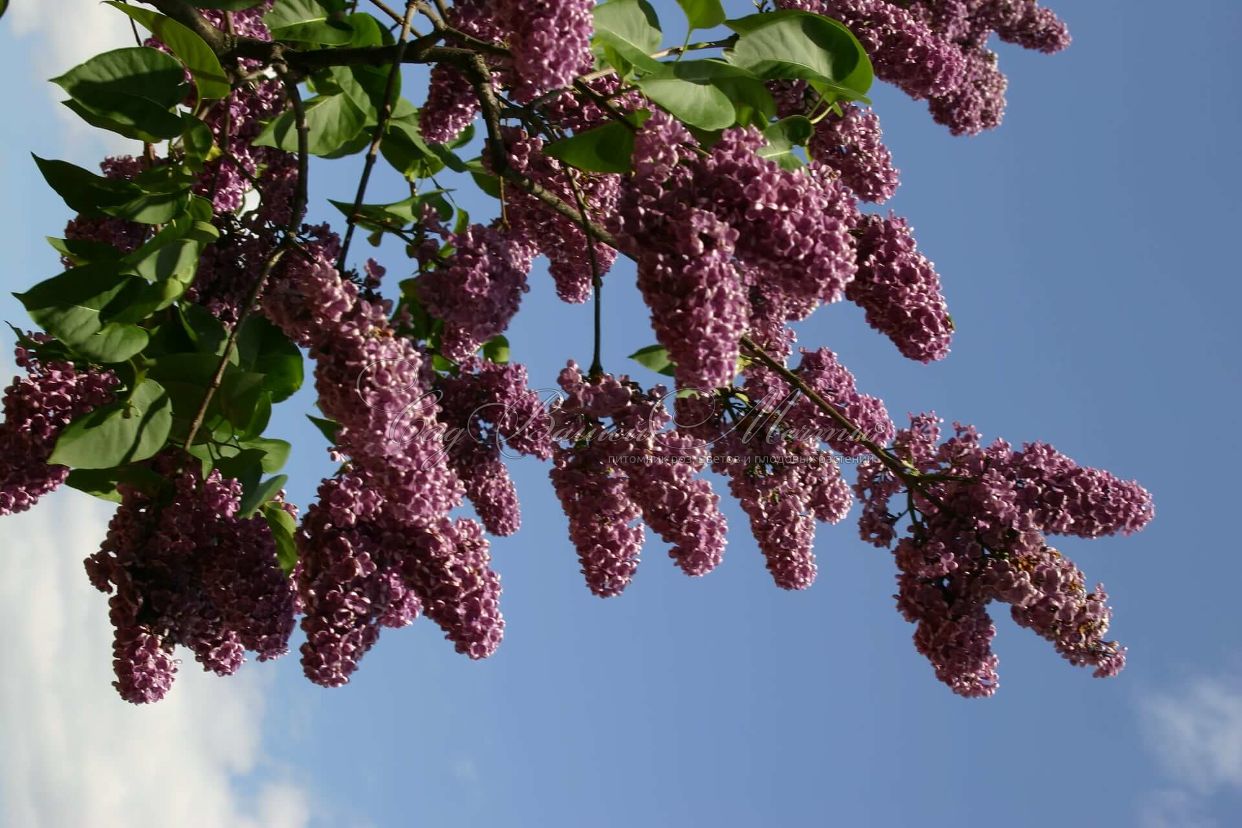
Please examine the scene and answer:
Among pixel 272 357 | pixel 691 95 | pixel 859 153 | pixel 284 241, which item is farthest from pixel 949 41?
pixel 284 241

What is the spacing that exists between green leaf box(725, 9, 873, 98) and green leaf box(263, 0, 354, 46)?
2.77 feet

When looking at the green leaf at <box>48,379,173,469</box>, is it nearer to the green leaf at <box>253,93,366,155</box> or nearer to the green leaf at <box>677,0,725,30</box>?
the green leaf at <box>253,93,366,155</box>

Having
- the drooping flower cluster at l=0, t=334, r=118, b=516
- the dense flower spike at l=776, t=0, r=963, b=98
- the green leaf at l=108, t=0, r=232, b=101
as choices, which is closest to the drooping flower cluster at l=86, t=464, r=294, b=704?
the drooping flower cluster at l=0, t=334, r=118, b=516

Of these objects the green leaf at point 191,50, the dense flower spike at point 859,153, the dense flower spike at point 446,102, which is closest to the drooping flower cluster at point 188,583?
the green leaf at point 191,50

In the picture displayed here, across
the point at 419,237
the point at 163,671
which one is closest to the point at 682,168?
the point at 419,237

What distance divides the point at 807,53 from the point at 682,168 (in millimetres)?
371

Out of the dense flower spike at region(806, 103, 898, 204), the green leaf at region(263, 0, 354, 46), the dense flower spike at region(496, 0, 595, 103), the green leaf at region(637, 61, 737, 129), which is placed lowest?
the dense flower spike at region(496, 0, 595, 103)

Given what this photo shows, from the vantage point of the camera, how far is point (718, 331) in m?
1.59

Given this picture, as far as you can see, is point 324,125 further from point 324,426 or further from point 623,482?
point 623,482

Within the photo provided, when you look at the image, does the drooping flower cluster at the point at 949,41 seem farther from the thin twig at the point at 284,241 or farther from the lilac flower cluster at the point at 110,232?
the lilac flower cluster at the point at 110,232

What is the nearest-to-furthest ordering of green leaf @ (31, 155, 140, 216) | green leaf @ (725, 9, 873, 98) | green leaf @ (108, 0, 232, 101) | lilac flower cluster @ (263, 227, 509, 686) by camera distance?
1. lilac flower cluster @ (263, 227, 509, 686)
2. green leaf @ (725, 9, 873, 98)
3. green leaf @ (108, 0, 232, 101)
4. green leaf @ (31, 155, 140, 216)

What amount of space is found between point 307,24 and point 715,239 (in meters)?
1.12

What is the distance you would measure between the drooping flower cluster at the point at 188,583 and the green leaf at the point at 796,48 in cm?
132

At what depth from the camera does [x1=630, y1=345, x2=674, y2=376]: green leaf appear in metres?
2.84
